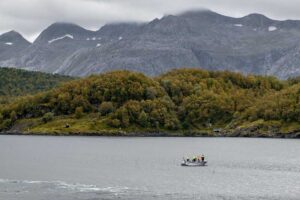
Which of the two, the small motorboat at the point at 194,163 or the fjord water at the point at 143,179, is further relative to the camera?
the small motorboat at the point at 194,163

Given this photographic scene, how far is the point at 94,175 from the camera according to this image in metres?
150

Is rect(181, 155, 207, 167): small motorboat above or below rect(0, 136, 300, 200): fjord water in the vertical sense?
above

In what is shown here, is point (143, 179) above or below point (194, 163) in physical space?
below

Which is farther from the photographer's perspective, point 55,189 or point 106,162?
point 106,162

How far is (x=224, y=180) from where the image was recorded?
145 metres

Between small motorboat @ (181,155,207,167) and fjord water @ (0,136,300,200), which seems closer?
fjord water @ (0,136,300,200)

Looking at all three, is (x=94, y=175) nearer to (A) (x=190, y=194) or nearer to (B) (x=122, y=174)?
(B) (x=122, y=174)

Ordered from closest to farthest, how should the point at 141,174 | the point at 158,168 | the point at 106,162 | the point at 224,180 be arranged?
the point at 224,180 → the point at 141,174 → the point at 158,168 → the point at 106,162

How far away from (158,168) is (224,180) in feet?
100

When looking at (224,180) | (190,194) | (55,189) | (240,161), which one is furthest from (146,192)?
(240,161)

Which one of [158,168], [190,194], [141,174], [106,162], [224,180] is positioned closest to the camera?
[190,194]

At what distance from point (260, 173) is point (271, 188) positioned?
95.6 feet

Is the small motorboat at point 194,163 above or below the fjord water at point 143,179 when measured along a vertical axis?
above

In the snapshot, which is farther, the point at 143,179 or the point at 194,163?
the point at 194,163
